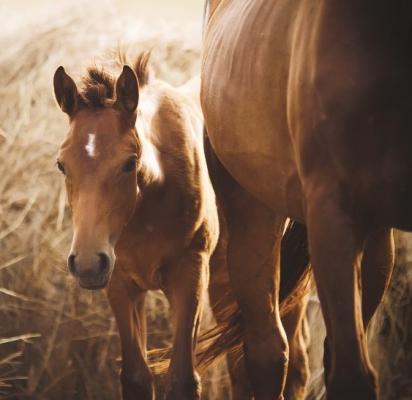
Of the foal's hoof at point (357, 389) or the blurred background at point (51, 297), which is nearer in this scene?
the foal's hoof at point (357, 389)

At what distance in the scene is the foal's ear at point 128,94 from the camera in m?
3.76

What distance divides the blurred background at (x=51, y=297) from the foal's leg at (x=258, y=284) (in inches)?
67.2

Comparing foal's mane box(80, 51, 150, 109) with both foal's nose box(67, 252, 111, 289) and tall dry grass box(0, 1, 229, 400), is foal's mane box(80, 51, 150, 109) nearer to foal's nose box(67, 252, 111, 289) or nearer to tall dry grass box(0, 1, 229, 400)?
foal's nose box(67, 252, 111, 289)

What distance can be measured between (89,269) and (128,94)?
0.78 metres

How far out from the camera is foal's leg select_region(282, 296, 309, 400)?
4660 mm

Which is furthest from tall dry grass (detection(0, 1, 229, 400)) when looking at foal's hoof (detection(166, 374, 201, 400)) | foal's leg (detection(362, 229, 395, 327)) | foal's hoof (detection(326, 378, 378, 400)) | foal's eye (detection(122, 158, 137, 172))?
foal's hoof (detection(326, 378, 378, 400))

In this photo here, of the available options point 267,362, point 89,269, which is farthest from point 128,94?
point 267,362

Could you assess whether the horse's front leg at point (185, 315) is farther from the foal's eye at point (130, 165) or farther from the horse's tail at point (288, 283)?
A: the foal's eye at point (130, 165)

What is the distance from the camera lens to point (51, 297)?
5473 mm

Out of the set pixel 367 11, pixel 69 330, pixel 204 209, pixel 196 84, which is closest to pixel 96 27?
pixel 196 84

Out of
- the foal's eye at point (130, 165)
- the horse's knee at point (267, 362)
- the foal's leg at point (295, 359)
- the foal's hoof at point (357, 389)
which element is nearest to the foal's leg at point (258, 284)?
the horse's knee at point (267, 362)

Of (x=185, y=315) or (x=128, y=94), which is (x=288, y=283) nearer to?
(x=185, y=315)

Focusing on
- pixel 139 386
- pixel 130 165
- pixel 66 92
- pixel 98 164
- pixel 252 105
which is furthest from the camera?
pixel 139 386

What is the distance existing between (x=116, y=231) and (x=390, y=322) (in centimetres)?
221
